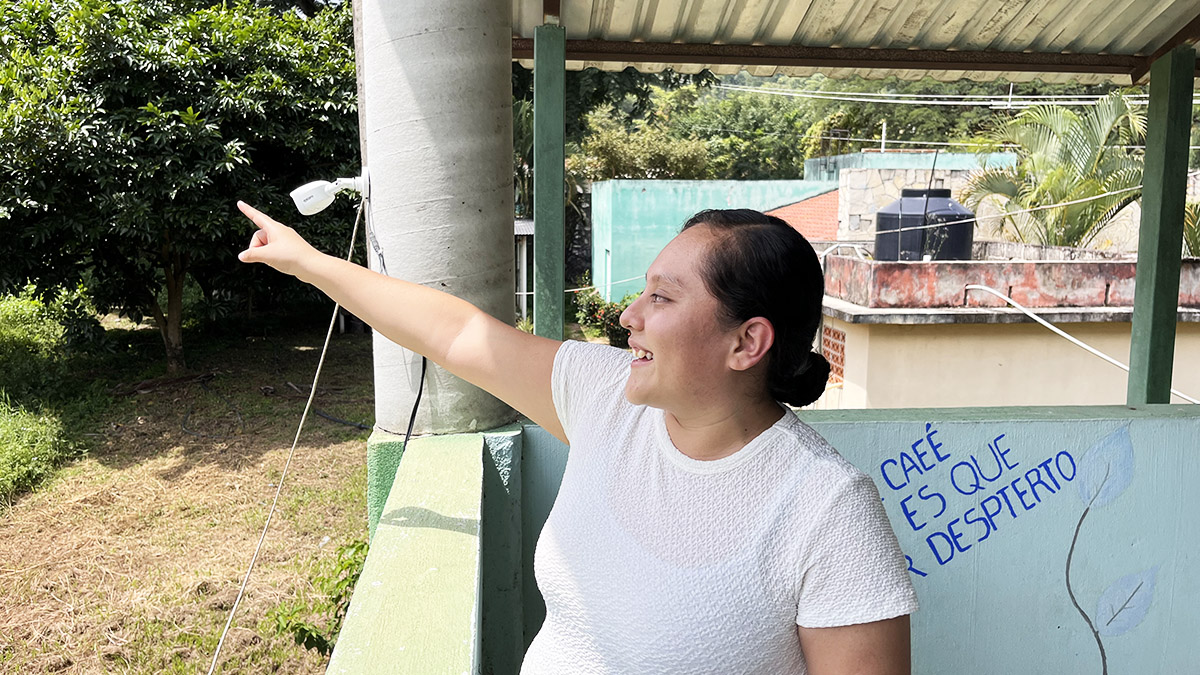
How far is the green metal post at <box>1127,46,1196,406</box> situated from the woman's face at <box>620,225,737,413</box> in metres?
3.03

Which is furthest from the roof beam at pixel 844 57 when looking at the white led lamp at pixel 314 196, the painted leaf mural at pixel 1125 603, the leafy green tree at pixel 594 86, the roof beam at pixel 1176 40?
the leafy green tree at pixel 594 86

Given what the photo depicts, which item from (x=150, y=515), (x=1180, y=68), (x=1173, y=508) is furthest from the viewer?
(x=150, y=515)

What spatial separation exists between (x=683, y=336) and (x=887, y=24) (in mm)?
3005

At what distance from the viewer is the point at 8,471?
6.29 metres

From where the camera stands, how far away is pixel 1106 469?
2738 millimetres

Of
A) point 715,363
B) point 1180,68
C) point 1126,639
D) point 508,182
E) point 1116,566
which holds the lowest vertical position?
point 1126,639

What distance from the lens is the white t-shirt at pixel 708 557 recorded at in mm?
1229

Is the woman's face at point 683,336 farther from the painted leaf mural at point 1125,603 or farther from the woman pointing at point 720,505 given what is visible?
the painted leaf mural at point 1125,603

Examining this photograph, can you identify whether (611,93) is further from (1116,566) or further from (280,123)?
(1116,566)

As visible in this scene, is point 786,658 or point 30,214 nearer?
point 786,658

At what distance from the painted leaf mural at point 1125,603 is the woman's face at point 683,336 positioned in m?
2.01

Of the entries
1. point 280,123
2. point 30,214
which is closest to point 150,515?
point 30,214

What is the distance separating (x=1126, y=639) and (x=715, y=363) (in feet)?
7.07

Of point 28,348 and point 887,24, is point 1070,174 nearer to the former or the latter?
point 887,24
